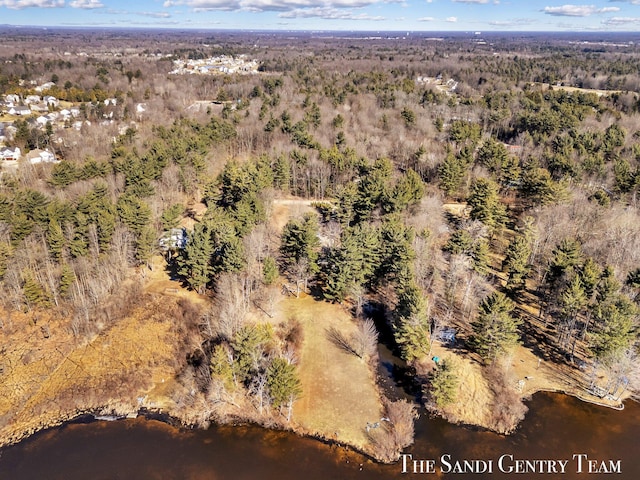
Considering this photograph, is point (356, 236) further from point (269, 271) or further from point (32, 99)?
point (32, 99)

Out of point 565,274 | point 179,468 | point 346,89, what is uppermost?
point 346,89

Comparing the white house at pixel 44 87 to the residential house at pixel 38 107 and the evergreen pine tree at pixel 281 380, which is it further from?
the evergreen pine tree at pixel 281 380

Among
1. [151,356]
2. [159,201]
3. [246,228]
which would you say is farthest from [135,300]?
[159,201]

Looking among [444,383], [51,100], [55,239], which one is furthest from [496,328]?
[51,100]

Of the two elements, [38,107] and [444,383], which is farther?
[38,107]

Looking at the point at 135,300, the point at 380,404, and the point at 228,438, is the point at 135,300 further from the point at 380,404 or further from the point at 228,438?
the point at 380,404
